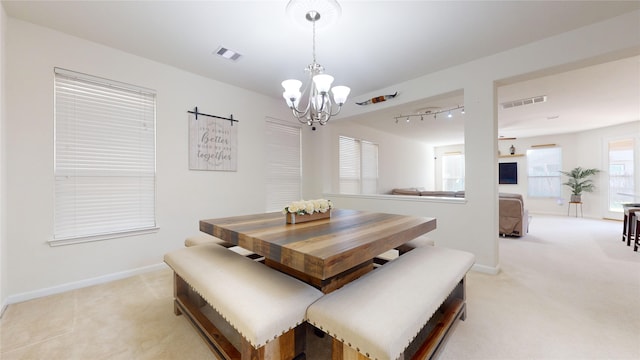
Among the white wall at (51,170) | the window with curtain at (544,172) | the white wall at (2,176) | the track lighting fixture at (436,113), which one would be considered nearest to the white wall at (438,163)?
the window with curtain at (544,172)

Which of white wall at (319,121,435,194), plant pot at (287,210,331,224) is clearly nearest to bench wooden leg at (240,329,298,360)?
plant pot at (287,210,331,224)

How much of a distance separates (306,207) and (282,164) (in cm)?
244

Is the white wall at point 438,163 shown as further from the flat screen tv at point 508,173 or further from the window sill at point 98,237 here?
the window sill at point 98,237

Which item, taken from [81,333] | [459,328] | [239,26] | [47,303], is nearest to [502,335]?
[459,328]

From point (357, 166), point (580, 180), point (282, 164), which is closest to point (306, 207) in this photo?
point (282, 164)

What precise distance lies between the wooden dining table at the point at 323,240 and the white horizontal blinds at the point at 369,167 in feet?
13.1

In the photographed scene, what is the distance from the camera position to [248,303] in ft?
3.86

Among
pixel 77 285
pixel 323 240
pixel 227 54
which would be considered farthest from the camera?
pixel 227 54

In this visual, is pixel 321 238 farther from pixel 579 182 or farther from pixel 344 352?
pixel 579 182

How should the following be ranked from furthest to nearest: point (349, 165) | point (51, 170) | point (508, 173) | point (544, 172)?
point (508, 173), point (544, 172), point (349, 165), point (51, 170)

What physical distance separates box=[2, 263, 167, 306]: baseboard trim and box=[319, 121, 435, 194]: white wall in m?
3.23

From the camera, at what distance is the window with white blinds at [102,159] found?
241 cm

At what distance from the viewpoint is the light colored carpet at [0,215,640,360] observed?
1533mm

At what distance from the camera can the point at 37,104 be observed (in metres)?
2.28
